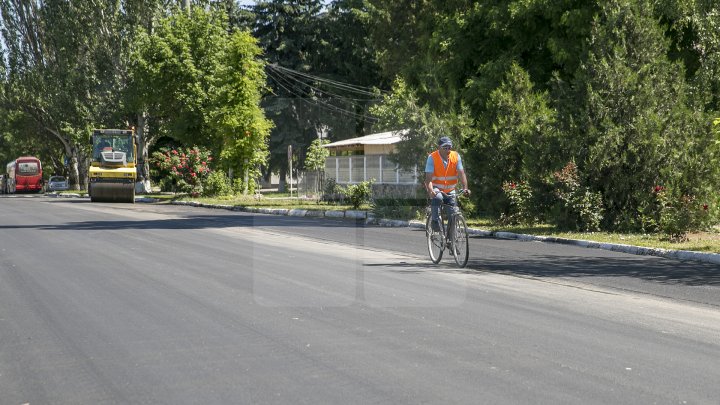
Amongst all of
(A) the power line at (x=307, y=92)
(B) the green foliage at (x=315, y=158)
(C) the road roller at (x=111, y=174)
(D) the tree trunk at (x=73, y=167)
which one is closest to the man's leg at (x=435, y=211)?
(B) the green foliage at (x=315, y=158)

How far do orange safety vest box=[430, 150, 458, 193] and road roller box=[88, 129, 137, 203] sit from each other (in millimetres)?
35391

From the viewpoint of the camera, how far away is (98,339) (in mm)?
8898

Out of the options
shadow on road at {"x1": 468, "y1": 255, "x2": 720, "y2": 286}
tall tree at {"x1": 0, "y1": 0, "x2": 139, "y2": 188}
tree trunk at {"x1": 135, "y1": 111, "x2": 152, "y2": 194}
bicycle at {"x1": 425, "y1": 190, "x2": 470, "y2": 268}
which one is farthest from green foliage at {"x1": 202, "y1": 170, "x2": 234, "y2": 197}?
bicycle at {"x1": 425, "y1": 190, "x2": 470, "y2": 268}

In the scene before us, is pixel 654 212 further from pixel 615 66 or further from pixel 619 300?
pixel 619 300

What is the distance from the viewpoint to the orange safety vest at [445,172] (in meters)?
15.6

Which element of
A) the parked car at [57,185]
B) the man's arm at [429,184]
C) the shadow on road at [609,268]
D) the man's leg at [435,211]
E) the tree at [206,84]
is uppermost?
the tree at [206,84]

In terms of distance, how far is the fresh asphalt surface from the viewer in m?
6.88

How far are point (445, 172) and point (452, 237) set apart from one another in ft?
3.43

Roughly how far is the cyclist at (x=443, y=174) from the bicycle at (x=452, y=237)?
0.46ft

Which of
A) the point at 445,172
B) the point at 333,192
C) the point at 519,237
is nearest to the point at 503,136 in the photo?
the point at 519,237

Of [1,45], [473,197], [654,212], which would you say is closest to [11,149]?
[1,45]

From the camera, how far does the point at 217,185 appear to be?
161 feet

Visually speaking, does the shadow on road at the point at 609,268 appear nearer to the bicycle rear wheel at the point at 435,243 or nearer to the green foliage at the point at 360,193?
the bicycle rear wheel at the point at 435,243

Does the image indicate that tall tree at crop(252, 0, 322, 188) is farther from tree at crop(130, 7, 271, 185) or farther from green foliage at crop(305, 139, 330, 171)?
green foliage at crop(305, 139, 330, 171)
